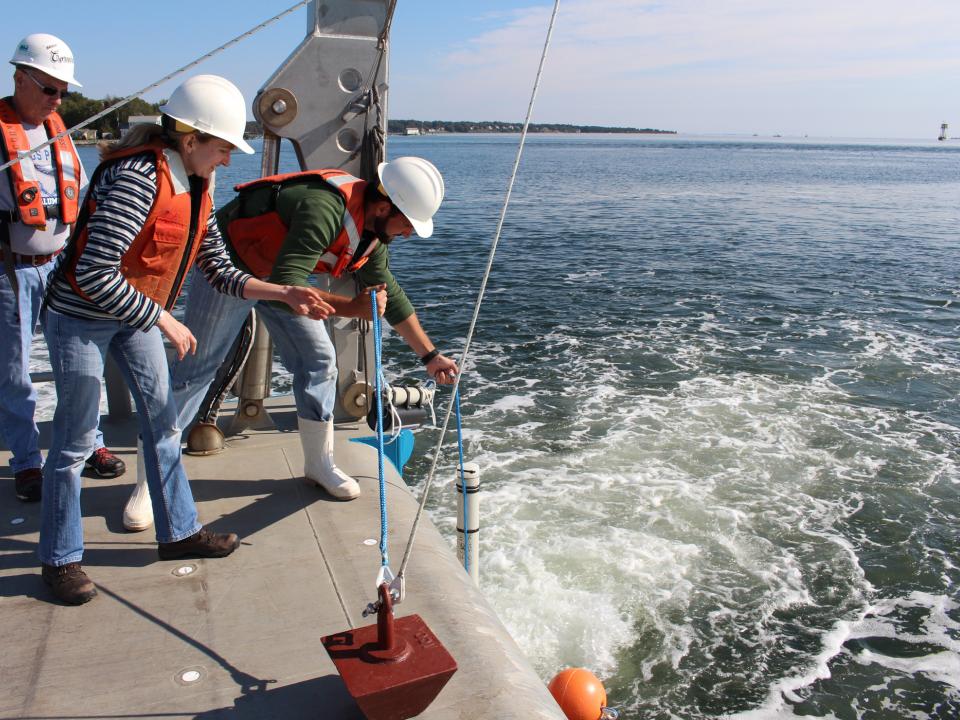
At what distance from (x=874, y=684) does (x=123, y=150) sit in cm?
476

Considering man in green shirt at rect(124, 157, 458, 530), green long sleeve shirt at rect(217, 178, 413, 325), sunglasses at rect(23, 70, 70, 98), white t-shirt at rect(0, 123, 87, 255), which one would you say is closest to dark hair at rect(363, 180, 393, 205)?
man in green shirt at rect(124, 157, 458, 530)

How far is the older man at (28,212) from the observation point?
328 centimetres

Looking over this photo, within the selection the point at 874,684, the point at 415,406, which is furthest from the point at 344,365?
the point at 874,684

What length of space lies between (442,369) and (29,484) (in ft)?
6.73

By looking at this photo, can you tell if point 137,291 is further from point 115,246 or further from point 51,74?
point 51,74

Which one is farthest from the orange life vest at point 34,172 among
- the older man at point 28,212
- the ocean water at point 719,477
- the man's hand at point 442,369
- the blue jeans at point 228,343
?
the ocean water at point 719,477

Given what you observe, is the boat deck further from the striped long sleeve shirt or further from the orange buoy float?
the striped long sleeve shirt

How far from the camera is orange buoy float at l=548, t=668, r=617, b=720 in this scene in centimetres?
351

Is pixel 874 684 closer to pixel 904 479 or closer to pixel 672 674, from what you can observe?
pixel 672 674

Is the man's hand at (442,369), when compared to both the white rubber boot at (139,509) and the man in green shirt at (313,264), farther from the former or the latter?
the white rubber boot at (139,509)

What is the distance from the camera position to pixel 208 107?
257 centimetres

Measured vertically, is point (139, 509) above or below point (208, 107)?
below

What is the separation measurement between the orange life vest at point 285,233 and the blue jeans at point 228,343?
0.68ft

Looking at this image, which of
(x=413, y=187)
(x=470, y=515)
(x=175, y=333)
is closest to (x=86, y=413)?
(x=175, y=333)
